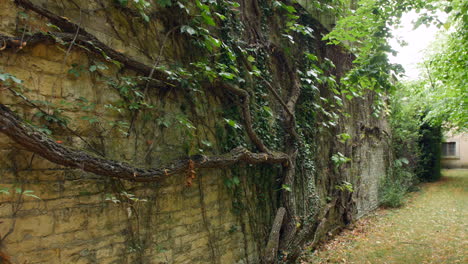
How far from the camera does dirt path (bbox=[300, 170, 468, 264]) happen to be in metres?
4.53

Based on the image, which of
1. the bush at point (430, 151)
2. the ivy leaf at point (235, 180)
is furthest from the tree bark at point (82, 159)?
the bush at point (430, 151)

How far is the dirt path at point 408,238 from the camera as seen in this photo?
178 inches

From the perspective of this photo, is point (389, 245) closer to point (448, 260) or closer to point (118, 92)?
point (448, 260)

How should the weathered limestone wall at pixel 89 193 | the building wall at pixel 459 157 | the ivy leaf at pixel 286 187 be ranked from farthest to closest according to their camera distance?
the building wall at pixel 459 157 < the ivy leaf at pixel 286 187 < the weathered limestone wall at pixel 89 193

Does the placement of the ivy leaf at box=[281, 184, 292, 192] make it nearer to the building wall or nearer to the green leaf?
the green leaf

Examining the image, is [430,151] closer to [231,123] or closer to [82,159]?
[231,123]

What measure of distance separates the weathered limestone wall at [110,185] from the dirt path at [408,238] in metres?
1.96

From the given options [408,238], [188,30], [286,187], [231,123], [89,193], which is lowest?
[408,238]

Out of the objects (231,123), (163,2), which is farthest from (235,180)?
(163,2)

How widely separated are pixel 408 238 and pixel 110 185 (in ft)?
18.5

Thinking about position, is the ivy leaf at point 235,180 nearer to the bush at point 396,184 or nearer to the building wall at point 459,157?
the bush at point 396,184

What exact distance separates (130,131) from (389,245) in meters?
4.96

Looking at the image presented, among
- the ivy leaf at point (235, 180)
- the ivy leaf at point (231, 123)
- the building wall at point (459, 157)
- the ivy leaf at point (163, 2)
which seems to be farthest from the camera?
the building wall at point (459, 157)

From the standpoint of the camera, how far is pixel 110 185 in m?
2.38
